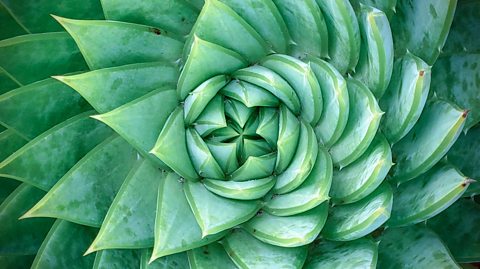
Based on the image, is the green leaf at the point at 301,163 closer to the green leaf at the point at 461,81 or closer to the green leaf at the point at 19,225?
the green leaf at the point at 461,81

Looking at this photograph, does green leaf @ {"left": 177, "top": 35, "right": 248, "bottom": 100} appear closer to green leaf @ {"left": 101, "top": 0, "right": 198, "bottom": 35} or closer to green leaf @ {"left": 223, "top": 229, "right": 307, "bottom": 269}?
green leaf @ {"left": 101, "top": 0, "right": 198, "bottom": 35}

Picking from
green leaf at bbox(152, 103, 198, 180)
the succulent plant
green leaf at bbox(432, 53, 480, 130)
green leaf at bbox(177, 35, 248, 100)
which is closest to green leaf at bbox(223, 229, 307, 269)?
the succulent plant

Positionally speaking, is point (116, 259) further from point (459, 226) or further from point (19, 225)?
point (459, 226)

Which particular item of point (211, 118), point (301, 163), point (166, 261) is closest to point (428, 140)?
point (301, 163)

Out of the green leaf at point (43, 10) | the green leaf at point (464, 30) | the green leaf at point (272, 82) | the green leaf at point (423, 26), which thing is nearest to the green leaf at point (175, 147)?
the green leaf at point (272, 82)

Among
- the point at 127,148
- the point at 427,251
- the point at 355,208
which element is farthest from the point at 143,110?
the point at 427,251

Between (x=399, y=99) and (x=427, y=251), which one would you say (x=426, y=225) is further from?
(x=399, y=99)
